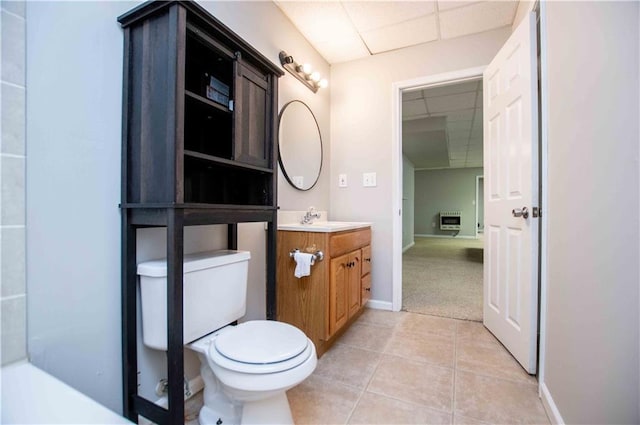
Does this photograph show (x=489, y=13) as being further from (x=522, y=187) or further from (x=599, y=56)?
(x=599, y=56)

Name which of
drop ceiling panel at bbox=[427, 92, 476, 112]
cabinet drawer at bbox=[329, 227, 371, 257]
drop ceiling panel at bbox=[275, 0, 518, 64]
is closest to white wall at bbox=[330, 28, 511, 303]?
drop ceiling panel at bbox=[275, 0, 518, 64]

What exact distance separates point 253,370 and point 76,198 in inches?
31.7

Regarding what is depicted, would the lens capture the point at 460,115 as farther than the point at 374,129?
Yes

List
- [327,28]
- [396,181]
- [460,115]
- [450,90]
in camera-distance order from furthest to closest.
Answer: [460,115] → [450,90] → [396,181] → [327,28]

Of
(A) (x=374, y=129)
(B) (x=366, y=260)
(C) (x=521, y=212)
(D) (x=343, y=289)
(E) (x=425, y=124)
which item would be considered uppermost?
(E) (x=425, y=124)

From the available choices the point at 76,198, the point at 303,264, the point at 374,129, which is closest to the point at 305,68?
the point at 374,129

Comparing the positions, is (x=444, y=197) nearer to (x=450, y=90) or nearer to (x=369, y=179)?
(x=450, y=90)

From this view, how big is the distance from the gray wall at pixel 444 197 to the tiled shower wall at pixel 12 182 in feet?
31.3

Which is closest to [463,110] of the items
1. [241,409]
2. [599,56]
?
[599,56]

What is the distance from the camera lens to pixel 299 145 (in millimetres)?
2152

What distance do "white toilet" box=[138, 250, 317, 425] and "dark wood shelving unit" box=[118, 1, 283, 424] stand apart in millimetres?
99

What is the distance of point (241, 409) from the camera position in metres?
1.07

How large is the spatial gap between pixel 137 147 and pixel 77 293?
0.53m

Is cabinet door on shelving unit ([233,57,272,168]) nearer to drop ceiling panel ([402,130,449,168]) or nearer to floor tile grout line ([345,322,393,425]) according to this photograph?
floor tile grout line ([345,322,393,425])
